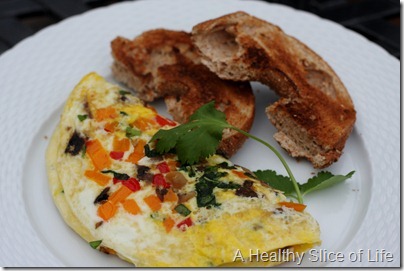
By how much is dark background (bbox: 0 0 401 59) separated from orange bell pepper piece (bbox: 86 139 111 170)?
1590 millimetres

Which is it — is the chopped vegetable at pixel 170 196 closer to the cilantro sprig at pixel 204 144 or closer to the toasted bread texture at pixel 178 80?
the cilantro sprig at pixel 204 144

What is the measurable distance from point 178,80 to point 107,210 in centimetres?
124

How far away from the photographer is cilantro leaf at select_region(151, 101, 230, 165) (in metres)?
2.92

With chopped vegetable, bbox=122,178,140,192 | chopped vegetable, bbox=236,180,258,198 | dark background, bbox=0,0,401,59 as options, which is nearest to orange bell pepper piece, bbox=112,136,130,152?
chopped vegetable, bbox=122,178,140,192

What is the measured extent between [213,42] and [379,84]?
3.92 feet

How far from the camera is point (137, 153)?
2973 millimetres

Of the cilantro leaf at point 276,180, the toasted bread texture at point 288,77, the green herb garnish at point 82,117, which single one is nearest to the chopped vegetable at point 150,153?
the green herb garnish at point 82,117

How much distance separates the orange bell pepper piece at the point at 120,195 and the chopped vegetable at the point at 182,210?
0.26 metres

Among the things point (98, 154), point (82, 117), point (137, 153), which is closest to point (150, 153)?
point (137, 153)

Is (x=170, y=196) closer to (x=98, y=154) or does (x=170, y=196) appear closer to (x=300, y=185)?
(x=98, y=154)

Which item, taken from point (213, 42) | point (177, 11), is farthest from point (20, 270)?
point (177, 11)

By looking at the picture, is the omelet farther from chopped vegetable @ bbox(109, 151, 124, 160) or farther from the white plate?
the white plate

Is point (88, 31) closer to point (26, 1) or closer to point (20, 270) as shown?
point (26, 1)

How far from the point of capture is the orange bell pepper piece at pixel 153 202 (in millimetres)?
2684
